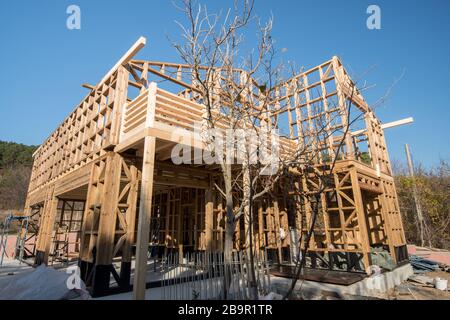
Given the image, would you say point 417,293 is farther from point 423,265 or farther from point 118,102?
point 118,102

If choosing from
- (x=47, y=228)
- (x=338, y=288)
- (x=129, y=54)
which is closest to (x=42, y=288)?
(x=129, y=54)

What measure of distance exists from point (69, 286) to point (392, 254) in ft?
36.2

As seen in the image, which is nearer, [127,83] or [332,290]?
[332,290]

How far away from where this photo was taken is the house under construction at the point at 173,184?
6.17 meters

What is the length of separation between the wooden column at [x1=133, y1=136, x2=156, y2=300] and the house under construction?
0.8 inches

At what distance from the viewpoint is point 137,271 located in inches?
192

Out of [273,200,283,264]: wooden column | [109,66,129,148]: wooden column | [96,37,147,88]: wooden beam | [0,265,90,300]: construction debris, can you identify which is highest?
[96,37,147,88]: wooden beam

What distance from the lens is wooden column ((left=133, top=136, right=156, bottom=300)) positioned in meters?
4.84

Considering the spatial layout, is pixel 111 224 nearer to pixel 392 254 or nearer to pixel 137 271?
pixel 137 271

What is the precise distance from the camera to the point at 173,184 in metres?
8.24

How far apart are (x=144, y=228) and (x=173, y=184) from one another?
10.4 feet

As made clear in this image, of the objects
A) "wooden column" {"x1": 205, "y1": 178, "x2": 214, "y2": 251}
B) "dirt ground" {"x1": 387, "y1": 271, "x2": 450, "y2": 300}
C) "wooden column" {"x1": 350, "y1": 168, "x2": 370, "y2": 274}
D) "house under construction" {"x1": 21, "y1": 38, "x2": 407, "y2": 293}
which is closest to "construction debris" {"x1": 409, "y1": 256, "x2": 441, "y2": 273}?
"house under construction" {"x1": 21, "y1": 38, "x2": 407, "y2": 293}

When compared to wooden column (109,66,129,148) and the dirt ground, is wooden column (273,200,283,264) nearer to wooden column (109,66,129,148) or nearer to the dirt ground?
the dirt ground
